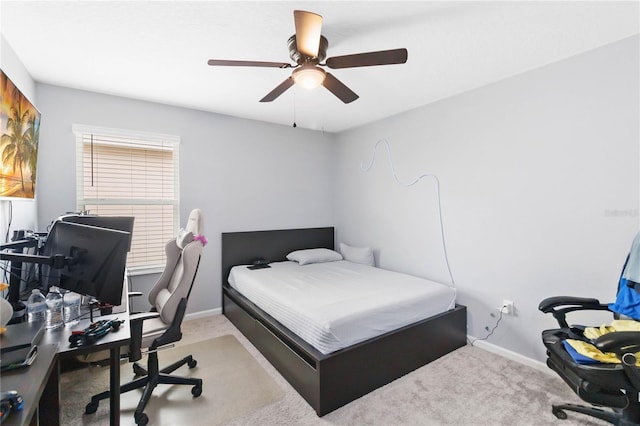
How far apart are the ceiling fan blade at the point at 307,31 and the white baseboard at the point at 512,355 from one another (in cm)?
293

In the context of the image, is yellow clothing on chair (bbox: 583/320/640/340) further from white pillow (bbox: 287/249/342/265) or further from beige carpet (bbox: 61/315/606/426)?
white pillow (bbox: 287/249/342/265)

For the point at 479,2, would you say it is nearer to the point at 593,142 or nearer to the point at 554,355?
the point at 593,142

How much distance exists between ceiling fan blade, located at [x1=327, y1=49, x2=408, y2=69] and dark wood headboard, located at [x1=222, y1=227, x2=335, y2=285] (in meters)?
2.65

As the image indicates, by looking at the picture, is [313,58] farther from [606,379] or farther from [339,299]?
[606,379]

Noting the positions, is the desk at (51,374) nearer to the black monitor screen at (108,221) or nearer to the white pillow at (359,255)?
the black monitor screen at (108,221)

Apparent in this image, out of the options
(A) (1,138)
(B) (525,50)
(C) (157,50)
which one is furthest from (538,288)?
(A) (1,138)

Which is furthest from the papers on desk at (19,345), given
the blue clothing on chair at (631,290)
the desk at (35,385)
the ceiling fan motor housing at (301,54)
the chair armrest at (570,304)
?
the blue clothing on chair at (631,290)

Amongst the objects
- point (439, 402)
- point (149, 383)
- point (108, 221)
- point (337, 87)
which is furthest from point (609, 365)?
point (108, 221)

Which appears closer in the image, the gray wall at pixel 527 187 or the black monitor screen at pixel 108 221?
the gray wall at pixel 527 187

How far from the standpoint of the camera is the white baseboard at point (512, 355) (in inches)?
94.3

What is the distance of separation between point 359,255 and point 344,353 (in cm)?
208

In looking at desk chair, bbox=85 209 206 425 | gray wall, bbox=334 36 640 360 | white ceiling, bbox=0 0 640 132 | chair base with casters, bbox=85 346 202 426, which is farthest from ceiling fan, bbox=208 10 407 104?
chair base with casters, bbox=85 346 202 426

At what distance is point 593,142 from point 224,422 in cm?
327

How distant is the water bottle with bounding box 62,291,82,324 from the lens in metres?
1.52
